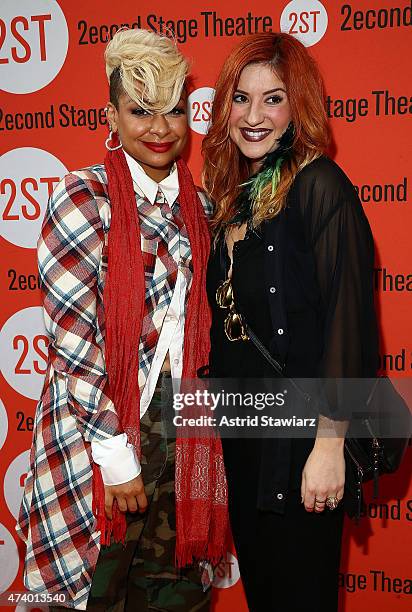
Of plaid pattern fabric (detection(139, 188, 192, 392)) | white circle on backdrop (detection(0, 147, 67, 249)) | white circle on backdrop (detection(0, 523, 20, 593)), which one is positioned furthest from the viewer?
white circle on backdrop (detection(0, 523, 20, 593))

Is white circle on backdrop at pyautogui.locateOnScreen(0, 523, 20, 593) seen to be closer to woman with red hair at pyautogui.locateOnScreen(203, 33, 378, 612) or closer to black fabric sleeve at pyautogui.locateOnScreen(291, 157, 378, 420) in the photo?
woman with red hair at pyautogui.locateOnScreen(203, 33, 378, 612)

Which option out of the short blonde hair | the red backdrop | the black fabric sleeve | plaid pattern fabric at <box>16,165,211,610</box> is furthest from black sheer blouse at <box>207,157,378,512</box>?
the red backdrop

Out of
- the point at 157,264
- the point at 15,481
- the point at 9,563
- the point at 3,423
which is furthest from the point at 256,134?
the point at 9,563

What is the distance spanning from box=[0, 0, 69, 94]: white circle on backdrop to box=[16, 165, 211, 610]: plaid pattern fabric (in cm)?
68

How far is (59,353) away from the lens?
1.57 metres

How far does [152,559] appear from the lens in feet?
6.13

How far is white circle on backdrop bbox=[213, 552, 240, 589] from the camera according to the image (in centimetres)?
232

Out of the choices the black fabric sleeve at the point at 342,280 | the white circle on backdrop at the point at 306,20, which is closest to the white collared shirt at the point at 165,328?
the black fabric sleeve at the point at 342,280

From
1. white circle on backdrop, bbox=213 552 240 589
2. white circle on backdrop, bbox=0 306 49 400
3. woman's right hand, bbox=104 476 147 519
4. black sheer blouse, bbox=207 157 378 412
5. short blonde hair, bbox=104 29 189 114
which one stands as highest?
short blonde hair, bbox=104 29 189 114

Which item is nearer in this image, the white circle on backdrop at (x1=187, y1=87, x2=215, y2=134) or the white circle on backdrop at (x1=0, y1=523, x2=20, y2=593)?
the white circle on backdrop at (x1=187, y1=87, x2=215, y2=134)

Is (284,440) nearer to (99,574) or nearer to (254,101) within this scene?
(99,574)

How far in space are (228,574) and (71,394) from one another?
46.7 inches

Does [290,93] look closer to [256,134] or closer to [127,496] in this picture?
[256,134]

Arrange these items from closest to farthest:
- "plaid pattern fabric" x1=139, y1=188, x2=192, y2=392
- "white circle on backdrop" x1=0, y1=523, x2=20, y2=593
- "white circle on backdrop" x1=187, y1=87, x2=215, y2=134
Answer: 1. "plaid pattern fabric" x1=139, y1=188, x2=192, y2=392
2. "white circle on backdrop" x1=187, y1=87, x2=215, y2=134
3. "white circle on backdrop" x1=0, y1=523, x2=20, y2=593
